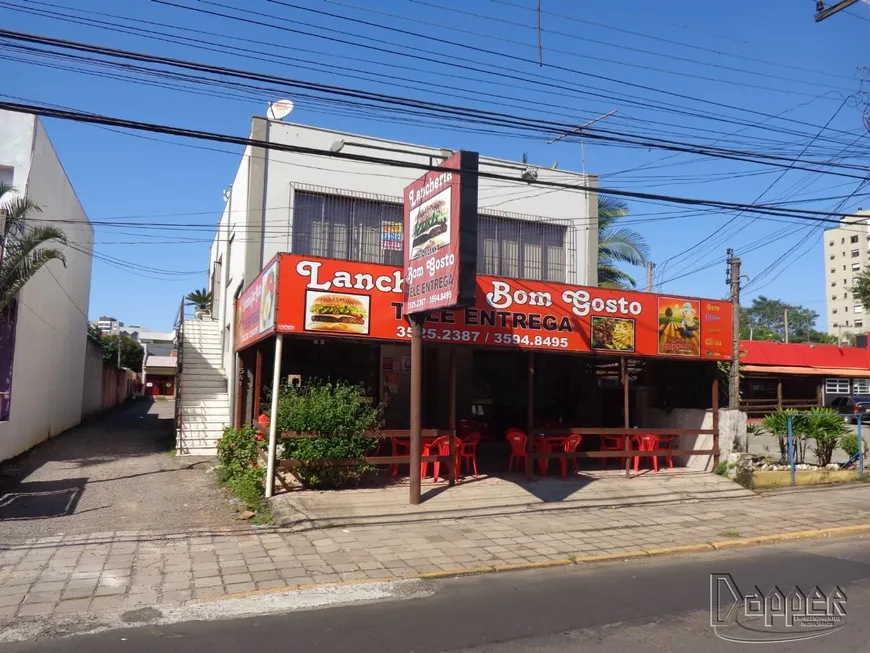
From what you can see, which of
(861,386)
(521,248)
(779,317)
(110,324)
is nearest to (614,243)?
(521,248)

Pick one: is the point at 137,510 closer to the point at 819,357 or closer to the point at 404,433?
the point at 404,433

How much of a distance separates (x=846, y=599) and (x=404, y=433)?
6.70 meters

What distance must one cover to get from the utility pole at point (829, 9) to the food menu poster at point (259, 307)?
8.85 m

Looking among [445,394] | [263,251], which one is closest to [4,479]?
[263,251]

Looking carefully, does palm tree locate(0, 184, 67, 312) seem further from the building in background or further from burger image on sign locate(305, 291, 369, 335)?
the building in background

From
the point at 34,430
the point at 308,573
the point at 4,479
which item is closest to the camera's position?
the point at 308,573

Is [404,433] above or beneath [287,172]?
beneath

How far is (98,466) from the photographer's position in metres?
14.2

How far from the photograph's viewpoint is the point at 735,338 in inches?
585

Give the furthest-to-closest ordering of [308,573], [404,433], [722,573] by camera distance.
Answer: [404,433] → [722,573] → [308,573]

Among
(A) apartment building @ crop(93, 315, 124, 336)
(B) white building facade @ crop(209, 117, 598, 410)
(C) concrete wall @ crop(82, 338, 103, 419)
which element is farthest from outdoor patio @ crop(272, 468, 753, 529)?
(A) apartment building @ crop(93, 315, 124, 336)

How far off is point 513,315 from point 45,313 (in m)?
13.0

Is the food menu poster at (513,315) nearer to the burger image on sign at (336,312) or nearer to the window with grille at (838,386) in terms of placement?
the burger image on sign at (336,312)

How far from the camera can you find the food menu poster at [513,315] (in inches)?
425
